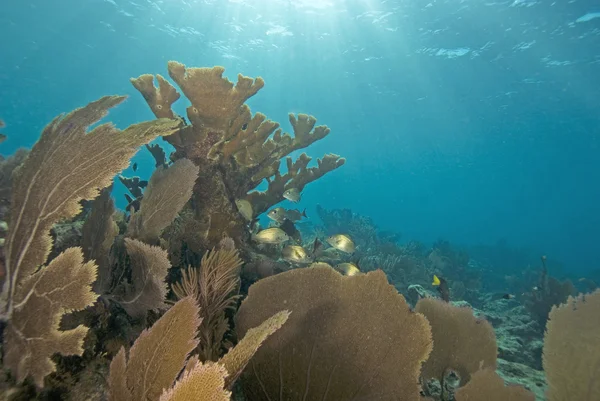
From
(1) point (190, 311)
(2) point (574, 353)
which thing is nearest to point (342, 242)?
(2) point (574, 353)

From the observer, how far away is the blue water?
22.9 m

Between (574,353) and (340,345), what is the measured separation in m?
1.69

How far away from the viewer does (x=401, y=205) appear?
5669 inches

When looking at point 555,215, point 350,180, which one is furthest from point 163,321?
point 555,215

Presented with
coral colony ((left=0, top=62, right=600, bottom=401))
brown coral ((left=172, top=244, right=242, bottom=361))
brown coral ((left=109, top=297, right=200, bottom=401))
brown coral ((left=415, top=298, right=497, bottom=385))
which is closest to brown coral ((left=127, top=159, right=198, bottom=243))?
coral colony ((left=0, top=62, right=600, bottom=401))

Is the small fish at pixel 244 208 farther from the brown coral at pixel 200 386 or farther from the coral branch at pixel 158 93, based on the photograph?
the brown coral at pixel 200 386

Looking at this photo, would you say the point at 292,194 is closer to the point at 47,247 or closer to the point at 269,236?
the point at 269,236

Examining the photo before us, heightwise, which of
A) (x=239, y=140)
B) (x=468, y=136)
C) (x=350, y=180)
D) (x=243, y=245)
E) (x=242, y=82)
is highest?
(x=242, y=82)

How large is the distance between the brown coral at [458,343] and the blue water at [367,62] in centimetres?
2361

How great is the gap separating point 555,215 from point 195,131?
136 metres

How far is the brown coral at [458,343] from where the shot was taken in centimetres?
262

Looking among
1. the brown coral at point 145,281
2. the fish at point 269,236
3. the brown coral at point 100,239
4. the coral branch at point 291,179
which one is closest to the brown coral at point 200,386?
the brown coral at point 145,281

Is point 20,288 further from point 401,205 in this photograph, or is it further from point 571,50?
point 401,205

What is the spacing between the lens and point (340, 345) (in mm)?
1941
